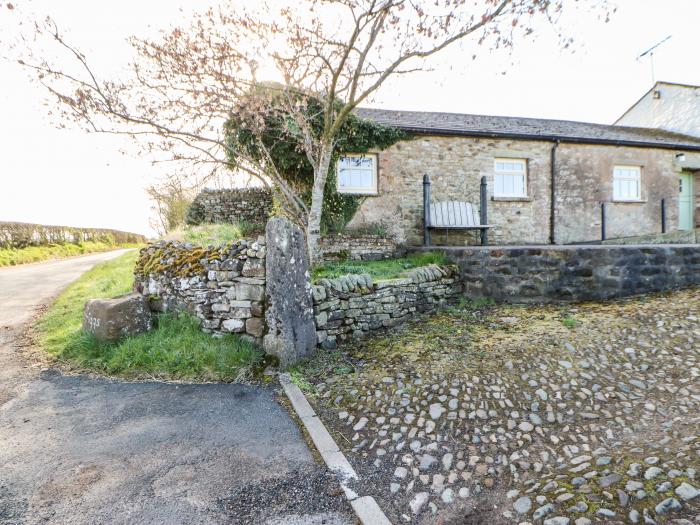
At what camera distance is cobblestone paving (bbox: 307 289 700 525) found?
2.24m

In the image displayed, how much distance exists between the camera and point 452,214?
9.77m

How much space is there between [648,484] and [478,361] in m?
1.87

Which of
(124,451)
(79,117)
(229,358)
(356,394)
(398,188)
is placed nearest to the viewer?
(124,451)

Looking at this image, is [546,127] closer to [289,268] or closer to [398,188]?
[398,188]

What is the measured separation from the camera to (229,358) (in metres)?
4.35

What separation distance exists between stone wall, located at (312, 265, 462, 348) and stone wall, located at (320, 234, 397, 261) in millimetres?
3255

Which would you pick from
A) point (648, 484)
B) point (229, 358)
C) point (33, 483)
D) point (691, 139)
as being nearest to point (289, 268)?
point (229, 358)

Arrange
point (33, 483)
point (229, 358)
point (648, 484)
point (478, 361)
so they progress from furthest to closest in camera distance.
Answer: point (229, 358) < point (478, 361) < point (33, 483) < point (648, 484)

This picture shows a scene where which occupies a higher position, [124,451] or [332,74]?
[332,74]

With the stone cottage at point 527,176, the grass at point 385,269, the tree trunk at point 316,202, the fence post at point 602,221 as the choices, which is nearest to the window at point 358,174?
the stone cottage at point 527,176

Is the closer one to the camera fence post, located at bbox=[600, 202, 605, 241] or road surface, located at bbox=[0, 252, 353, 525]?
road surface, located at bbox=[0, 252, 353, 525]

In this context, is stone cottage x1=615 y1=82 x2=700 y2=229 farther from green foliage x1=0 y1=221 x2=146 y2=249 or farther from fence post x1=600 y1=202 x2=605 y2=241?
green foliage x1=0 y1=221 x2=146 y2=249

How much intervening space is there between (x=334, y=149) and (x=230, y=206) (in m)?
4.05

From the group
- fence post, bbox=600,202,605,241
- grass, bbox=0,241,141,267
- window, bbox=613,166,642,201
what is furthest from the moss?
window, bbox=613,166,642,201
